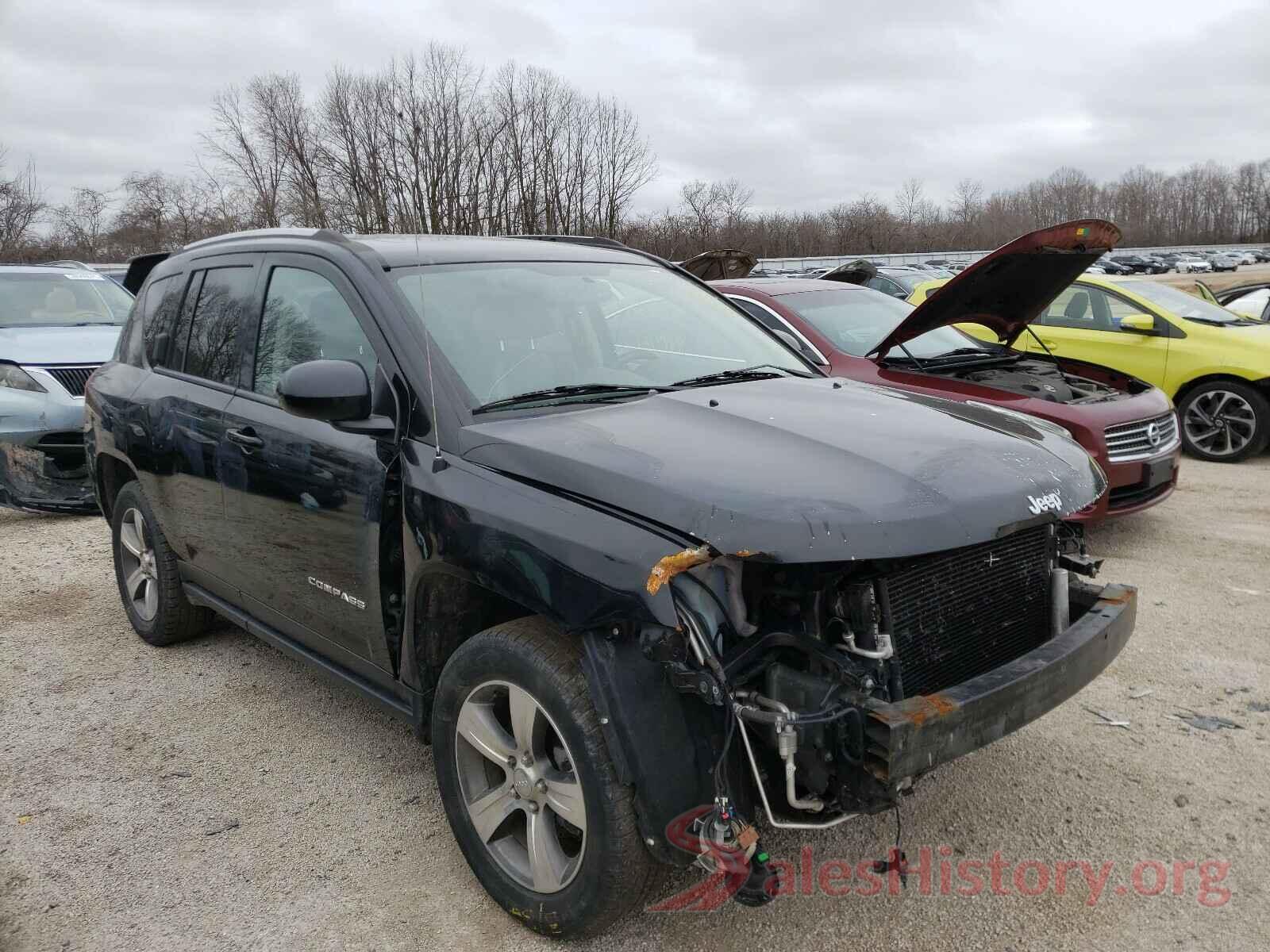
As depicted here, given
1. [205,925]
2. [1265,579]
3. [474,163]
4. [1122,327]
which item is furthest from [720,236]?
[205,925]

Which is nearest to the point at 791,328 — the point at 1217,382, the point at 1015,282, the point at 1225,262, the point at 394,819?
the point at 1015,282

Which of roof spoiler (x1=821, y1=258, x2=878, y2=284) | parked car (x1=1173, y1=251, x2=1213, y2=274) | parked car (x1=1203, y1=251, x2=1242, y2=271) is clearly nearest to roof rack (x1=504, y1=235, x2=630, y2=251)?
roof spoiler (x1=821, y1=258, x2=878, y2=284)

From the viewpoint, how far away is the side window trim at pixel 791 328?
21.1 feet

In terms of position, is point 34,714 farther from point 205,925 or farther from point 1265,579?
point 1265,579

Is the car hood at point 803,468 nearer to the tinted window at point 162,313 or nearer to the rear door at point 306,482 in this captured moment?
the rear door at point 306,482

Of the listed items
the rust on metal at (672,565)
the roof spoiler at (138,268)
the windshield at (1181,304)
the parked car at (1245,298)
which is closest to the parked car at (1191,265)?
the parked car at (1245,298)

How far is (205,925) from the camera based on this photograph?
2.58 meters

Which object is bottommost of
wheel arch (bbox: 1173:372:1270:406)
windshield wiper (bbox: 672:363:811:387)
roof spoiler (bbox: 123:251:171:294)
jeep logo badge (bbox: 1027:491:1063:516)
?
wheel arch (bbox: 1173:372:1270:406)

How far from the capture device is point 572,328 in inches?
123

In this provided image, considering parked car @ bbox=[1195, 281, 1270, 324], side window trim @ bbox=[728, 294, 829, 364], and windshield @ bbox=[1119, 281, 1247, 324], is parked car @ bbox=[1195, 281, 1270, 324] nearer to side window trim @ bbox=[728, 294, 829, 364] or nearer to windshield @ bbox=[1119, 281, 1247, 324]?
windshield @ bbox=[1119, 281, 1247, 324]

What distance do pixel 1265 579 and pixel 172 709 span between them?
18.4 feet

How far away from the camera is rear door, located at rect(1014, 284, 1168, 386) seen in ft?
27.5

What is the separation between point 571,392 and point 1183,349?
7504 millimetres

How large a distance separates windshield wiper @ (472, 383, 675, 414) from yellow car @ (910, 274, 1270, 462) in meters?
5.77
